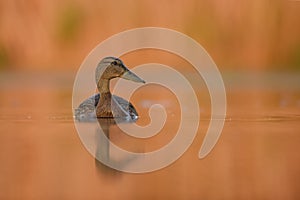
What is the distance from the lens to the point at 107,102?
4.62 m

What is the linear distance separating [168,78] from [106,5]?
1.06 metres

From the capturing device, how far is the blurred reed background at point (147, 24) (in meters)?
6.88

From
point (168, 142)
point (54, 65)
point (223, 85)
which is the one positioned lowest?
point (168, 142)

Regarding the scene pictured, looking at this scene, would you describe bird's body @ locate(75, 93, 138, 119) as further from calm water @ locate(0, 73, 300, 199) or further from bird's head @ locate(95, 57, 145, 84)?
bird's head @ locate(95, 57, 145, 84)

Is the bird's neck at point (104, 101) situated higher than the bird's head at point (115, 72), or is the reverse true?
the bird's head at point (115, 72)

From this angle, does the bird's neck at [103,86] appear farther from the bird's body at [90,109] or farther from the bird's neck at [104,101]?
the bird's body at [90,109]

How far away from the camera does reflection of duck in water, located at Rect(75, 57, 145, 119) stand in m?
4.50

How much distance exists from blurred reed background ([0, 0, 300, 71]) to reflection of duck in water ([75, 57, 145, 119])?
1962 millimetres

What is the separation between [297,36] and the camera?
23.1ft

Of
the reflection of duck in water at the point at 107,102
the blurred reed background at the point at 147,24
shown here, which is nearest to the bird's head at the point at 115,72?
the reflection of duck in water at the point at 107,102

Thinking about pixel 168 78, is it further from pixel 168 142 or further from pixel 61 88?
pixel 168 142

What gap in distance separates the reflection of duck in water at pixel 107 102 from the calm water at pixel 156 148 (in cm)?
9

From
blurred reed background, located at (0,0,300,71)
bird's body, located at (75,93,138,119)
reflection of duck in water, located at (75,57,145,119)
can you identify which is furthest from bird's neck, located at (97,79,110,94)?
blurred reed background, located at (0,0,300,71)

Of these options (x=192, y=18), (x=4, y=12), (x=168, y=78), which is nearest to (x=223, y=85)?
(x=168, y=78)
